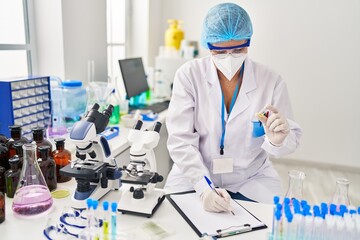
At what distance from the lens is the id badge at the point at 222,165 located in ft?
5.12

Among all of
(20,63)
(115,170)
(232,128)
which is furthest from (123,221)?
(20,63)

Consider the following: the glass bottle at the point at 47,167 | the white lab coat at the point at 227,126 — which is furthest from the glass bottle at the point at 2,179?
the white lab coat at the point at 227,126

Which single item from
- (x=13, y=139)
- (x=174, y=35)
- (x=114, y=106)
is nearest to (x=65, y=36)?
(x=114, y=106)

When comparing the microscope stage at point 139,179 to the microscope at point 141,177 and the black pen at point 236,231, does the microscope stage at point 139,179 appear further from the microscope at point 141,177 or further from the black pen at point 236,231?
the black pen at point 236,231

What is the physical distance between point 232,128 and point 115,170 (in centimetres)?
65

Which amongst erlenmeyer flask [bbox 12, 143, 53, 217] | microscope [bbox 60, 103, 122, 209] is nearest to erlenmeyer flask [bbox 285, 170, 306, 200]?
microscope [bbox 60, 103, 122, 209]

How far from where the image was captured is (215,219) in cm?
111

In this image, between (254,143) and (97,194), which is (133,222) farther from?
(254,143)

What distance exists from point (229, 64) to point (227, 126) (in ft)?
0.97

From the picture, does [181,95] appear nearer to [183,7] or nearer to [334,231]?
[334,231]

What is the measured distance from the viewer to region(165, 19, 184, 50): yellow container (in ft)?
12.0

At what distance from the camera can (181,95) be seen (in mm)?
1626

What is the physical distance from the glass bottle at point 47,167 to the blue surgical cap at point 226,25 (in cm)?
87

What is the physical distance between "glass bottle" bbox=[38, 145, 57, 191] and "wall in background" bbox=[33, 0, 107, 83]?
1027 mm
